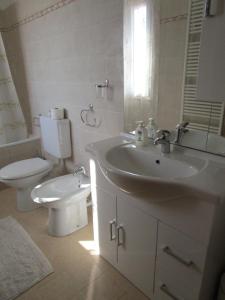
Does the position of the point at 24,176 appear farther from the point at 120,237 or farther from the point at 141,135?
the point at 141,135

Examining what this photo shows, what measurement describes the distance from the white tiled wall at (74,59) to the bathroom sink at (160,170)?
43 cm

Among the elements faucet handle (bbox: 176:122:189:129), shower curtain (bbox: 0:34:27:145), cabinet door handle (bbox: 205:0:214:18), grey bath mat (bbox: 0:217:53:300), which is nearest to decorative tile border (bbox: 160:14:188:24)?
cabinet door handle (bbox: 205:0:214:18)

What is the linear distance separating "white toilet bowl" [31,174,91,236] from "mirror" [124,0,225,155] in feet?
2.87

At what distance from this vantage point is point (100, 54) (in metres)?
1.70

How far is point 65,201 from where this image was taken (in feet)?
5.60

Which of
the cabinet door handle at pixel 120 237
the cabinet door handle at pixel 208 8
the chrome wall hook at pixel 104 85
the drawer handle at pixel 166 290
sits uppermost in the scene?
the cabinet door handle at pixel 208 8

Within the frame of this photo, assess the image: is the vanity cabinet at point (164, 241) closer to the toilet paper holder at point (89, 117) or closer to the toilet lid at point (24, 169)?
the toilet paper holder at point (89, 117)

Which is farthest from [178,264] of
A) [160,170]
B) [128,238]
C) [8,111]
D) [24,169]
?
[8,111]

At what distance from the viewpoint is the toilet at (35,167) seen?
2.05 metres

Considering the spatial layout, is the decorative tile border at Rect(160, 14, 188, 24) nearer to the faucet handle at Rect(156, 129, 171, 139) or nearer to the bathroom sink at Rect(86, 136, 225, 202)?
the faucet handle at Rect(156, 129, 171, 139)

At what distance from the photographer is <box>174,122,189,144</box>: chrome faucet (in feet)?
4.29

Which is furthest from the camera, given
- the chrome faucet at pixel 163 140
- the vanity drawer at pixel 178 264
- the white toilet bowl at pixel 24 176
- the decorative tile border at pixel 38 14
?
the white toilet bowl at pixel 24 176

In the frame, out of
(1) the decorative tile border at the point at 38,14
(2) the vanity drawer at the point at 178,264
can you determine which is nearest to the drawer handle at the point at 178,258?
(2) the vanity drawer at the point at 178,264

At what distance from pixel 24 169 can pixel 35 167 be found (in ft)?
0.34
